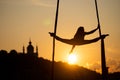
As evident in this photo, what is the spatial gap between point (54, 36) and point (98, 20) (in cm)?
196

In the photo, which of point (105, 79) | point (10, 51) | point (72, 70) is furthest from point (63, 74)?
point (105, 79)

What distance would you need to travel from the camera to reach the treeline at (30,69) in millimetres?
87500

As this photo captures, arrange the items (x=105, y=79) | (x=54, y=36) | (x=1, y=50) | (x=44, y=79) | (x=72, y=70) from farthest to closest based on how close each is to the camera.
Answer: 1. (x=72, y=70)
2. (x=1, y=50)
3. (x=44, y=79)
4. (x=105, y=79)
5. (x=54, y=36)

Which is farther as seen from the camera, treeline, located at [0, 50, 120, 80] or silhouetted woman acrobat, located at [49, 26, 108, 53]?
treeline, located at [0, 50, 120, 80]

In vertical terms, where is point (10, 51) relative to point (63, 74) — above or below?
above

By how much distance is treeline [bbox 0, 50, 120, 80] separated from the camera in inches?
3445

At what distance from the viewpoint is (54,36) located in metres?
12.9

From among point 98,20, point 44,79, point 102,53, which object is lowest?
point 44,79

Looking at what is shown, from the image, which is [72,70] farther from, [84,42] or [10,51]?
[84,42]

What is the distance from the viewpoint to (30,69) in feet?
301

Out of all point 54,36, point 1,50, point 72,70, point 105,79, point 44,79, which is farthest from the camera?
point 72,70

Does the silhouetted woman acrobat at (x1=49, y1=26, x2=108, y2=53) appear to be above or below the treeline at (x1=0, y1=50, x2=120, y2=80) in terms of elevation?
above

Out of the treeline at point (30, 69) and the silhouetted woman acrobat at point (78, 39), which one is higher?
the silhouetted woman acrobat at point (78, 39)

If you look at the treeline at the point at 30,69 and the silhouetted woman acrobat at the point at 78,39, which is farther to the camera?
the treeline at the point at 30,69
